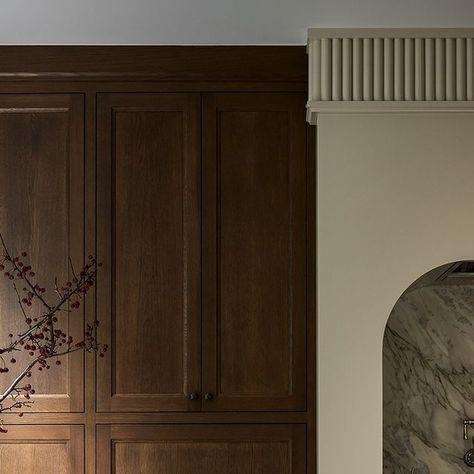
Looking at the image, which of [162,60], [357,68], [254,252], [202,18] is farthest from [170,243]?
[357,68]

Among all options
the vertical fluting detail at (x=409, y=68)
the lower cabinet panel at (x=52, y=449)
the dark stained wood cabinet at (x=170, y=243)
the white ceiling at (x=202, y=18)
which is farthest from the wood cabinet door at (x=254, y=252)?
the lower cabinet panel at (x=52, y=449)

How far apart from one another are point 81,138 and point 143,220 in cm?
38

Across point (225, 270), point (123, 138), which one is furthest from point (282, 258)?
point (123, 138)

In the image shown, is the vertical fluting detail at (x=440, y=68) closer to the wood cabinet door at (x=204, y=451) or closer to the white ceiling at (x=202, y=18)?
the white ceiling at (x=202, y=18)

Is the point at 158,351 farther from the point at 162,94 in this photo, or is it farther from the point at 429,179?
the point at 429,179

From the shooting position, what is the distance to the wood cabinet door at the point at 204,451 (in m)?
2.63

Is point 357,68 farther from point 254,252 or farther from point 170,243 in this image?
point 170,243

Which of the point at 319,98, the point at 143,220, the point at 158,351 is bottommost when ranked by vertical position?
Result: the point at 158,351

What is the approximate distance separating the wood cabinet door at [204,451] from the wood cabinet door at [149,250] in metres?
0.10

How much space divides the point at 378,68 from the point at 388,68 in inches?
1.3

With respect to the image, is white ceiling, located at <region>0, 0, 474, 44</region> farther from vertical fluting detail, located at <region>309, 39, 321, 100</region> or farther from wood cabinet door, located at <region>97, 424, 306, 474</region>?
wood cabinet door, located at <region>97, 424, 306, 474</region>

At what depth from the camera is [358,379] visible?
2514 millimetres

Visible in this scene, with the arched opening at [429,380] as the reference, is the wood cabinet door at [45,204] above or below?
above

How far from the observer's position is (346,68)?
8.21 ft
